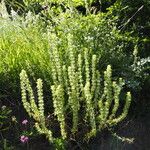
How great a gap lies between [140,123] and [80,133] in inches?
27.4

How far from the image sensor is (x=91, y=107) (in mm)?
3945

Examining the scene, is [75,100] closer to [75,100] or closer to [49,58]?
[75,100]

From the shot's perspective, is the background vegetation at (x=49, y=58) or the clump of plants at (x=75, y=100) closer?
the clump of plants at (x=75, y=100)

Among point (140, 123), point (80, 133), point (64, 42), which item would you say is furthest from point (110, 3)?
point (80, 133)

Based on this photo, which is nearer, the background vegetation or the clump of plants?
the clump of plants

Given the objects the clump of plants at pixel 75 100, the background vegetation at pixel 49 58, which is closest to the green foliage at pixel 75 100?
the clump of plants at pixel 75 100

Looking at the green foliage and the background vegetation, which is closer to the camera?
the green foliage

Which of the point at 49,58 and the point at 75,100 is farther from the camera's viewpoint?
the point at 49,58

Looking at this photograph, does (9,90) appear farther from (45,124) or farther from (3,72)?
(45,124)

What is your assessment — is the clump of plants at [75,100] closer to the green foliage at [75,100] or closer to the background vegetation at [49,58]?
the green foliage at [75,100]

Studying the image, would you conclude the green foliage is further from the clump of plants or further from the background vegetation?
the background vegetation

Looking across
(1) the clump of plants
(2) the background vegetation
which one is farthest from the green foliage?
(2) the background vegetation

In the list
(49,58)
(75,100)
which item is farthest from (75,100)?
(49,58)

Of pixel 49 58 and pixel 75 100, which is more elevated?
pixel 49 58
